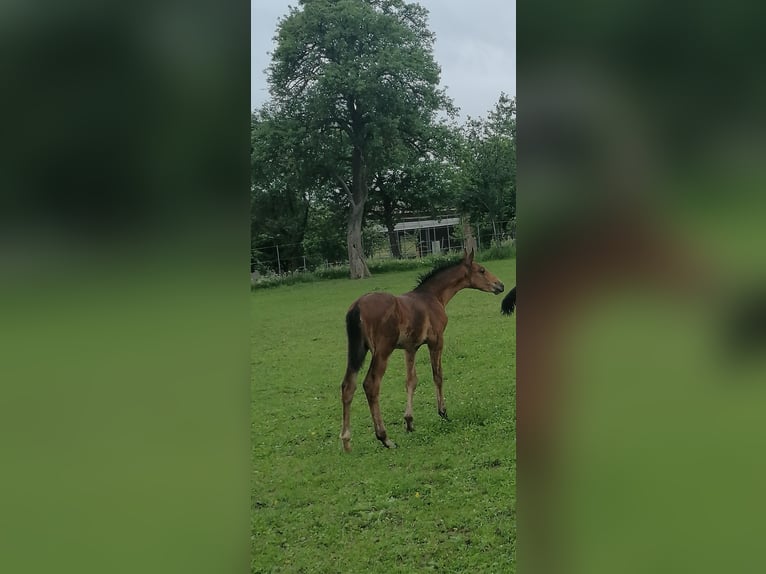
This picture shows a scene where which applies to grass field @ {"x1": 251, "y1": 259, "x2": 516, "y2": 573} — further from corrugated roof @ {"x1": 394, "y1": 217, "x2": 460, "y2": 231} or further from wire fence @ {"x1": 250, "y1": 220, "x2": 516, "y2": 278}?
corrugated roof @ {"x1": 394, "y1": 217, "x2": 460, "y2": 231}

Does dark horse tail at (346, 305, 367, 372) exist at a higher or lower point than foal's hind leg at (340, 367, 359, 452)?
higher

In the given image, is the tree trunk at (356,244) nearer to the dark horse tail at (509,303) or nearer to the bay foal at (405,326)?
the bay foal at (405,326)

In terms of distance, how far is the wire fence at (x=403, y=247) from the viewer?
7.00ft

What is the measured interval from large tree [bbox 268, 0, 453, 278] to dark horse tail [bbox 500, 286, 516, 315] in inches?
21.7

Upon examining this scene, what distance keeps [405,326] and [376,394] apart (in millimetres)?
276

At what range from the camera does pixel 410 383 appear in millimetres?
2193
